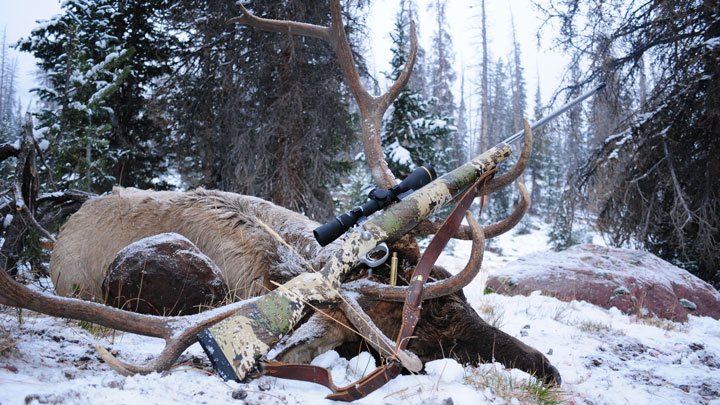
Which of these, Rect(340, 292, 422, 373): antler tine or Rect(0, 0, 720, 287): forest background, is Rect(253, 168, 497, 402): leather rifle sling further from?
Rect(0, 0, 720, 287): forest background

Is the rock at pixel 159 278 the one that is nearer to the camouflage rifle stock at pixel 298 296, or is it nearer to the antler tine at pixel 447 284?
the camouflage rifle stock at pixel 298 296

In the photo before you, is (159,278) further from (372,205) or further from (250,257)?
(372,205)

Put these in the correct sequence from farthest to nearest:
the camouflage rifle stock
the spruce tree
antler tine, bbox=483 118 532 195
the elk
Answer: the spruce tree, antler tine, bbox=483 118 532 195, the elk, the camouflage rifle stock

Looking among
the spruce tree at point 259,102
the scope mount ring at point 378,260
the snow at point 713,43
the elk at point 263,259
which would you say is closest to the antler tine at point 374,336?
the elk at point 263,259

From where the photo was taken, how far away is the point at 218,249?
301cm

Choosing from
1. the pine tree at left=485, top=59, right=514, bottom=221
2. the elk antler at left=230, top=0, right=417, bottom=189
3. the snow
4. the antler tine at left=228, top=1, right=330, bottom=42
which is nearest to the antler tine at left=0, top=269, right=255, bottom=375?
the elk antler at left=230, top=0, right=417, bottom=189

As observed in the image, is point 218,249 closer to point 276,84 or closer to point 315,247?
point 315,247

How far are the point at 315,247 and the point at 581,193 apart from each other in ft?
22.5

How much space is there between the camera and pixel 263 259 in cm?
283

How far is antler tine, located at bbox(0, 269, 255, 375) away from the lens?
1.54 m

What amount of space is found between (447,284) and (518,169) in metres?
0.97

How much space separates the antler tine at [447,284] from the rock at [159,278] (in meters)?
1.03

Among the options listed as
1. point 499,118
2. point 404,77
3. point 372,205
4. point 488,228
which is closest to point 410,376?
point 372,205

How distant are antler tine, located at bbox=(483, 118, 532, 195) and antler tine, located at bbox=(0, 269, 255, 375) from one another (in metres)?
1.76
